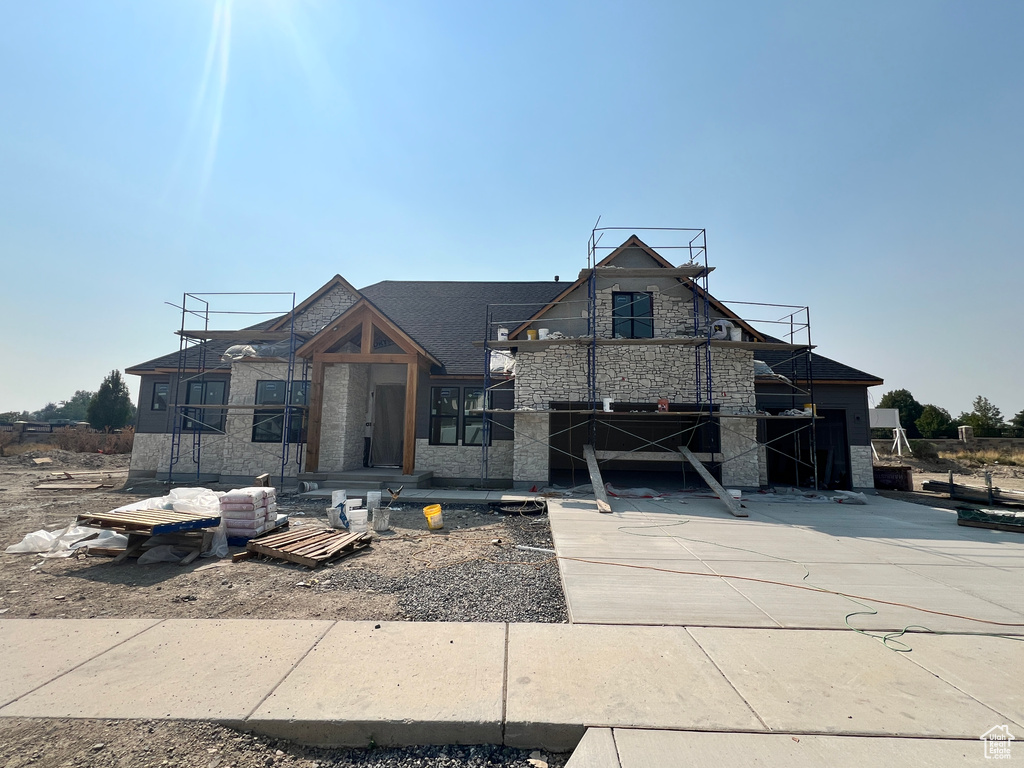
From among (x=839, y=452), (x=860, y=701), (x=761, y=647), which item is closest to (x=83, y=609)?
(x=761, y=647)

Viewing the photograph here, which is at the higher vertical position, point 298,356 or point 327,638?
point 298,356

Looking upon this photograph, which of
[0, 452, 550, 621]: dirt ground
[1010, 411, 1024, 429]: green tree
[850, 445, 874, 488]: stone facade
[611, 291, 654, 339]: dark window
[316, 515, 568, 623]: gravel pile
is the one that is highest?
[611, 291, 654, 339]: dark window

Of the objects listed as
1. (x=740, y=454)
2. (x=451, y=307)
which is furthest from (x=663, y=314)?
(x=451, y=307)

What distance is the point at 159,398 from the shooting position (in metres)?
15.2

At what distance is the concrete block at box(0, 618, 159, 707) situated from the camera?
3242 millimetres

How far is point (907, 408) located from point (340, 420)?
4962 centimetres

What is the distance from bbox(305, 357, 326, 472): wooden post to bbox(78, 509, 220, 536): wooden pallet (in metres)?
6.05

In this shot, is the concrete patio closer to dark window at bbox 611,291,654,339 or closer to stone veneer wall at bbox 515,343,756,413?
stone veneer wall at bbox 515,343,756,413

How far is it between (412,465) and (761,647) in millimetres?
9952

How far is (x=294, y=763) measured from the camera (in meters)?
2.58

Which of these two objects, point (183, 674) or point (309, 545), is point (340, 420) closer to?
point (309, 545)

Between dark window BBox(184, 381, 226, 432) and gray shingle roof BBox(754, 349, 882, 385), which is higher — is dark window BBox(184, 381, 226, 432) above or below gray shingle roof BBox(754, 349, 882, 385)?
below

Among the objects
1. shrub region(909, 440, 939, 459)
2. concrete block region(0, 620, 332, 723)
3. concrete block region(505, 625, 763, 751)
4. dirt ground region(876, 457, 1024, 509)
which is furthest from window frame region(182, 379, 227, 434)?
shrub region(909, 440, 939, 459)

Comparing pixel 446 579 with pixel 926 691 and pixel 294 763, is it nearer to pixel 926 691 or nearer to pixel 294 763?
pixel 294 763
